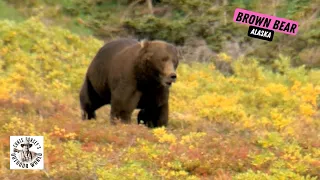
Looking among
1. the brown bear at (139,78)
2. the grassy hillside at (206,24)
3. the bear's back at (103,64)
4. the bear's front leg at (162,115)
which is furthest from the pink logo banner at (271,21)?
the bear's front leg at (162,115)

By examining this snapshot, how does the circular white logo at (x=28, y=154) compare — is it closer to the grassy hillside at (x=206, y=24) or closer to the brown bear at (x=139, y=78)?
the brown bear at (x=139, y=78)

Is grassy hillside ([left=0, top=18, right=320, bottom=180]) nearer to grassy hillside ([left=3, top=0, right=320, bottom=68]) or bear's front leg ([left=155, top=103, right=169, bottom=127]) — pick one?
bear's front leg ([left=155, top=103, right=169, bottom=127])

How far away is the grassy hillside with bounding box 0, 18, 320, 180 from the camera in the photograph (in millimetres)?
6879

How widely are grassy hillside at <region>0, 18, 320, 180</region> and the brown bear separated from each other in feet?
1.23

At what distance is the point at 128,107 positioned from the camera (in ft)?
34.6

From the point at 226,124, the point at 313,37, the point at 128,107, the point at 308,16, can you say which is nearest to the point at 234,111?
the point at 226,124

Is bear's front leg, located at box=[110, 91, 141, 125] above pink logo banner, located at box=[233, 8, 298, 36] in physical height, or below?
below

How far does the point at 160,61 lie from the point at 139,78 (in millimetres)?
490

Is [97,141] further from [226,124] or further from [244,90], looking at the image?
[244,90]

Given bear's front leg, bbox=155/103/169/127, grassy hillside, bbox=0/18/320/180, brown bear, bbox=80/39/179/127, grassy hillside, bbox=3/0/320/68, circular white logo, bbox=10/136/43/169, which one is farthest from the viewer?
grassy hillside, bbox=3/0/320/68

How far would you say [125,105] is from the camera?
34.6 feet

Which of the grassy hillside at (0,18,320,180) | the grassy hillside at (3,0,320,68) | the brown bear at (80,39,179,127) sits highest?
the grassy hillside at (3,0,320,68)

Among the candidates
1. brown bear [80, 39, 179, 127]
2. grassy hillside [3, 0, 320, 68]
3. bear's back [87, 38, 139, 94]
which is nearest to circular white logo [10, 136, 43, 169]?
brown bear [80, 39, 179, 127]

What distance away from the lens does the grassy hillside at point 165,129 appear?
22.6ft
